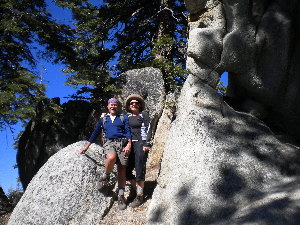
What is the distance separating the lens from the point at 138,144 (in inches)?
229

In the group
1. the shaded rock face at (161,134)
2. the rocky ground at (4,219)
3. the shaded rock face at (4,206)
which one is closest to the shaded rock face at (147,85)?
the shaded rock face at (161,134)

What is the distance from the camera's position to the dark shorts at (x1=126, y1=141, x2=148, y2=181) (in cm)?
566

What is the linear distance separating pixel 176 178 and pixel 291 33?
3.09 m

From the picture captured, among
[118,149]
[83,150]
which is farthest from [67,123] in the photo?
[118,149]

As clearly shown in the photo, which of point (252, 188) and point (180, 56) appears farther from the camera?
point (180, 56)

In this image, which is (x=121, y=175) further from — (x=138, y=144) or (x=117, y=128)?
(x=117, y=128)

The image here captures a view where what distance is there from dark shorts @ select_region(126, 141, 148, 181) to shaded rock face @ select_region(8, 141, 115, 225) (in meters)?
0.78

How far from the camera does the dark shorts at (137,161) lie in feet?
18.6

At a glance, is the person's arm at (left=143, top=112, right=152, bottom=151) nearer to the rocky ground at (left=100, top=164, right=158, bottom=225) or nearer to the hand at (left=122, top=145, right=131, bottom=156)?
the hand at (left=122, top=145, right=131, bottom=156)

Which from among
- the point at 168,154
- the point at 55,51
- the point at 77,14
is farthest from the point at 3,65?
the point at 168,154

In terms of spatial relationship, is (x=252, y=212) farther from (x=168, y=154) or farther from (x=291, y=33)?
(x=291, y=33)

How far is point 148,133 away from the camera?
5773mm

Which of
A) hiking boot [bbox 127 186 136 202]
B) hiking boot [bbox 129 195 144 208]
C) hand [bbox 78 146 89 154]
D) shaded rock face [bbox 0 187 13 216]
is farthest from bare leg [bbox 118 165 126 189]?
shaded rock face [bbox 0 187 13 216]

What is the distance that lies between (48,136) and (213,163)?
29.5ft
